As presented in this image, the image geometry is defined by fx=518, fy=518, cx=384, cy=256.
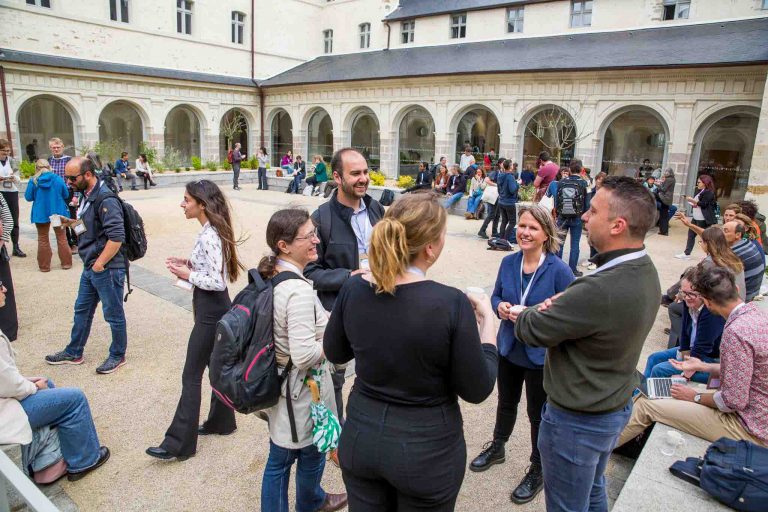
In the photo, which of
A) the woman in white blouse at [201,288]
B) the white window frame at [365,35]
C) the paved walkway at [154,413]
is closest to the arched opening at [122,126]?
the white window frame at [365,35]

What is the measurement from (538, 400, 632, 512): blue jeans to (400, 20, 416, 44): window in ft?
84.4

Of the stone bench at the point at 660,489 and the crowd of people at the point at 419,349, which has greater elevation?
the crowd of people at the point at 419,349

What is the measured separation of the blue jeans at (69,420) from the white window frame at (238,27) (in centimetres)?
2708

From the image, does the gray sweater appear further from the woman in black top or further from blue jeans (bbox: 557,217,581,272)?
blue jeans (bbox: 557,217,581,272)

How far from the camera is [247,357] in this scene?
2340mm

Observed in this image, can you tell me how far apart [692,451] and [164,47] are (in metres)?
26.3

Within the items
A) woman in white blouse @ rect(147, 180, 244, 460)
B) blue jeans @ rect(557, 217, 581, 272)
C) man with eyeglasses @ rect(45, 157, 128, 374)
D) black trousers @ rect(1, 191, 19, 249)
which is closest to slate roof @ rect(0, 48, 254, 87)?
black trousers @ rect(1, 191, 19, 249)

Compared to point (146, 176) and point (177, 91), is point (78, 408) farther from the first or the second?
point (177, 91)

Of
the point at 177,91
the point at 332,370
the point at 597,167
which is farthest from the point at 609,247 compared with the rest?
the point at 177,91

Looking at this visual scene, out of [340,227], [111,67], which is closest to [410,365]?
[340,227]

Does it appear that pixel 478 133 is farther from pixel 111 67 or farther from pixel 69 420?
pixel 69 420

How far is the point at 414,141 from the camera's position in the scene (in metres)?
24.7

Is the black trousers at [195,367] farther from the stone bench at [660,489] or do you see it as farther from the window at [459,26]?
the window at [459,26]

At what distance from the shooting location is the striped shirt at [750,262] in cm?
504
